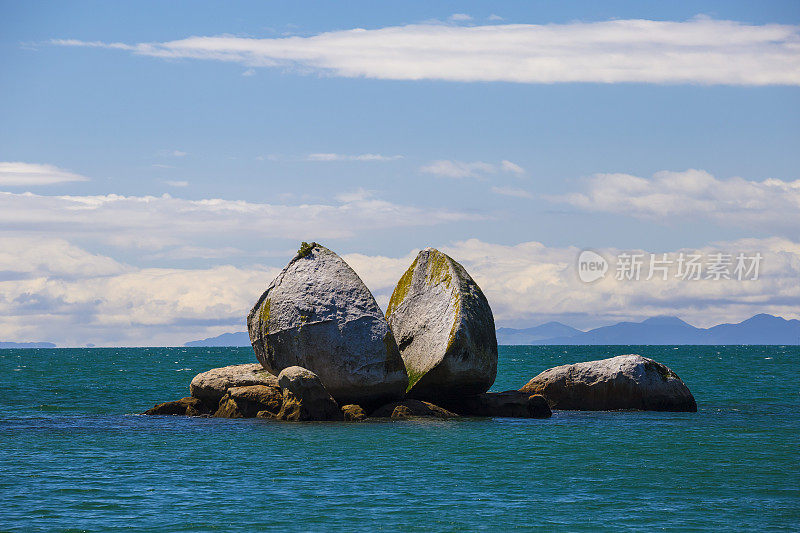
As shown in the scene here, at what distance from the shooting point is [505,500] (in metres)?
18.3

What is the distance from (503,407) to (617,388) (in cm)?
526

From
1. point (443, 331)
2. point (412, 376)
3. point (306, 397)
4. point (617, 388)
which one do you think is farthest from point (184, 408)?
point (617, 388)

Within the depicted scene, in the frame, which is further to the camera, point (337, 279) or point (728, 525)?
Result: point (337, 279)

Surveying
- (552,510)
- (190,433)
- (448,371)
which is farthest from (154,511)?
(448,371)

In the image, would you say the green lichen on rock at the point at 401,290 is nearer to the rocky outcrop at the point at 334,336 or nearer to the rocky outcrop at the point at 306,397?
the rocky outcrop at the point at 334,336

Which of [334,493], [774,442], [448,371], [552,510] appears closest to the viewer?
[552,510]

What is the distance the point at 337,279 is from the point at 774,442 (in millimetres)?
15273

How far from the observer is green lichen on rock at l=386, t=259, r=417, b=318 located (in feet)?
115

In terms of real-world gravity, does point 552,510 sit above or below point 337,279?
below

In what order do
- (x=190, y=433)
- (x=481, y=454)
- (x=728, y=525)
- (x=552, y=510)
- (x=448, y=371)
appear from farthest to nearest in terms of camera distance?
(x=448, y=371), (x=190, y=433), (x=481, y=454), (x=552, y=510), (x=728, y=525)

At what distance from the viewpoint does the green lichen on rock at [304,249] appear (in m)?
34.0

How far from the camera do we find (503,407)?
34.1 metres

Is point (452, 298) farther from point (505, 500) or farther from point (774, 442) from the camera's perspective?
point (505, 500)

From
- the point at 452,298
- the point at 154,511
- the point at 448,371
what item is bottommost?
the point at 154,511
